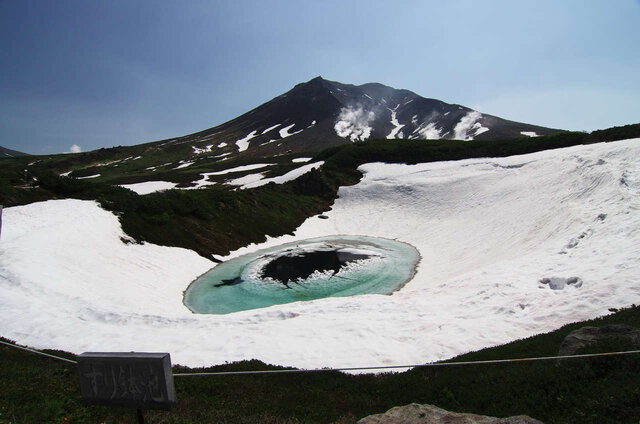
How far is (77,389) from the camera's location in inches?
320

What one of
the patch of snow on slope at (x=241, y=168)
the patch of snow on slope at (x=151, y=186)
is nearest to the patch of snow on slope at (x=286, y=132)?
the patch of snow on slope at (x=241, y=168)

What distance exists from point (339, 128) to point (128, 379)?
16963cm

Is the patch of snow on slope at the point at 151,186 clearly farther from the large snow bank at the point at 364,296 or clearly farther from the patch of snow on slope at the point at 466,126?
the patch of snow on slope at the point at 466,126

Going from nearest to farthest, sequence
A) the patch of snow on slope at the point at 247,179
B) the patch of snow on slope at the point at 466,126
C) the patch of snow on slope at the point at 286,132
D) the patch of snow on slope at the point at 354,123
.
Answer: the patch of snow on slope at the point at 247,179 → the patch of snow on slope at the point at 466,126 → the patch of snow on slope at the point at 354,123 → the patch of snow on slope at the point at 286,132

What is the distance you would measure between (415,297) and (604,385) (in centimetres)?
1076

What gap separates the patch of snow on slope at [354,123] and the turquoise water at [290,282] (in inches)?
5001

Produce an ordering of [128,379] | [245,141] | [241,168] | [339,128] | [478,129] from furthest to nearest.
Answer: [339,128] < [245,141] < [478,129] < [241,168] < [128,379]

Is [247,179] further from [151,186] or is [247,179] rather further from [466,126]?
[466,126]

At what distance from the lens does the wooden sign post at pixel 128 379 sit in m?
4.98

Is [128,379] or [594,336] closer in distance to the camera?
[128,379]

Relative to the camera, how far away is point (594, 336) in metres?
7.77

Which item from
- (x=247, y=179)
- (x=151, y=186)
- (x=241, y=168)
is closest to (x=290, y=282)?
(x=247, y=179)

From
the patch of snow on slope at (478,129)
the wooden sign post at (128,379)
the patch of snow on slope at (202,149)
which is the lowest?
the wooden sign post at (128,379)

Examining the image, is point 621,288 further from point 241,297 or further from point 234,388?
point 241,297
